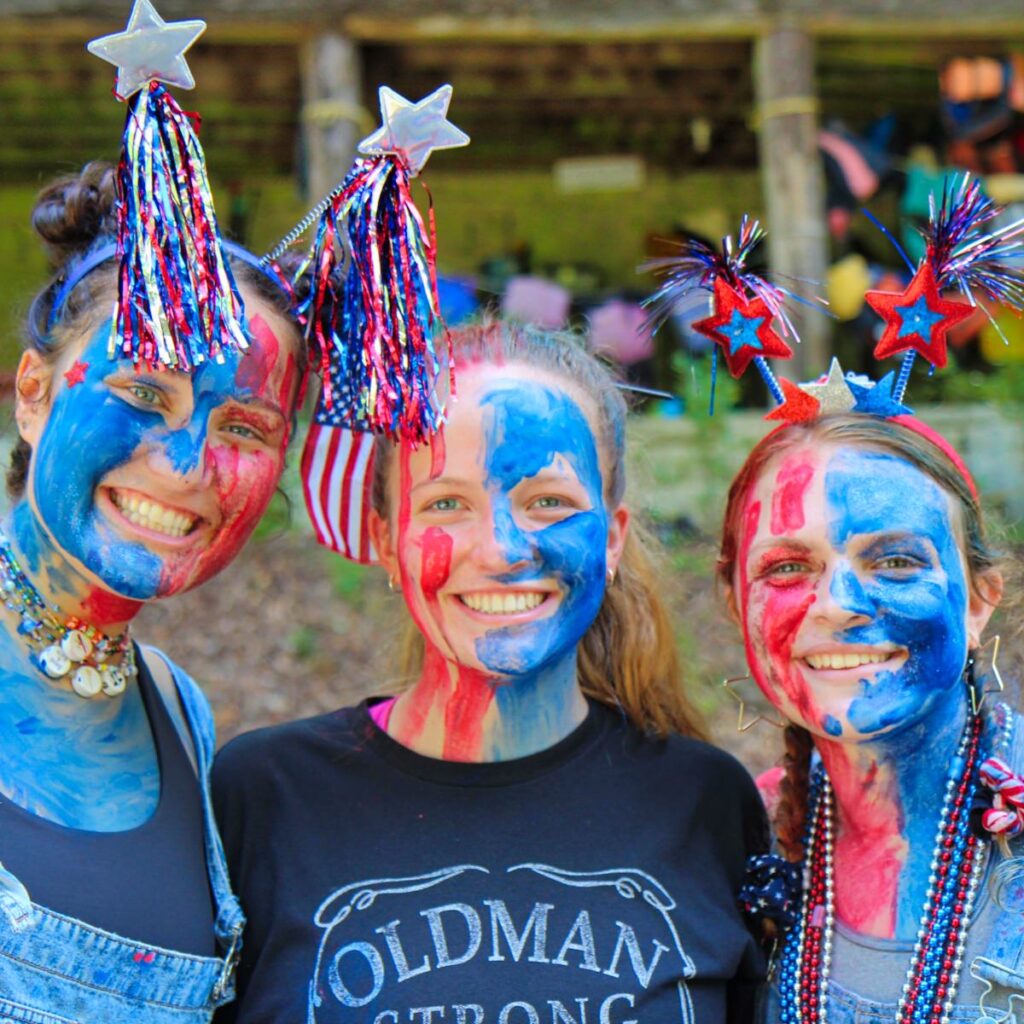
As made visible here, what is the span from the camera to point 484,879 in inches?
87.8

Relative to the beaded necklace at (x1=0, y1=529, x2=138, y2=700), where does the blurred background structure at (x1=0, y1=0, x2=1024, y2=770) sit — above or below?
above

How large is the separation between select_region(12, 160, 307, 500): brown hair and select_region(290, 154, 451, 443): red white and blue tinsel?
141 mm

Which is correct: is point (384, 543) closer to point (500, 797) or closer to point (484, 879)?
point (500, 797)

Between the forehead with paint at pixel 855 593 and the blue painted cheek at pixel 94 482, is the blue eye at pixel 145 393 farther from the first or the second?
the forehead with paint at pixel 855 593

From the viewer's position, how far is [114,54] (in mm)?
2018

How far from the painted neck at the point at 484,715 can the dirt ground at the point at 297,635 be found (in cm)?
295

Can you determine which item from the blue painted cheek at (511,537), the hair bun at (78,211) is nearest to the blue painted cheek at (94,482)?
the hair bun at (78,211)

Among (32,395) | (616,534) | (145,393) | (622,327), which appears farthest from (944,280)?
(622,327)

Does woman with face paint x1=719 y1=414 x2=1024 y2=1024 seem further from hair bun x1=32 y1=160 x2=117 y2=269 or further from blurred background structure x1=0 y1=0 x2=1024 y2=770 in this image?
blurred background structure x1=0 y1=0 x2=1024 y2=770

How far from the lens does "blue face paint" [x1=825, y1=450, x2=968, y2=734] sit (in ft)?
7.11

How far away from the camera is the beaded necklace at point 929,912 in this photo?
208 cm

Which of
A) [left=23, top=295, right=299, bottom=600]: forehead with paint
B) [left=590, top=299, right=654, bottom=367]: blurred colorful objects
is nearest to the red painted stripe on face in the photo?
[left=23, top=295, right=299, bottom=600]: forehead with paint

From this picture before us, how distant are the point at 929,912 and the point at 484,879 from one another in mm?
704

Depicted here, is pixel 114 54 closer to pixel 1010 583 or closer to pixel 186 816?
pixel 186 816
